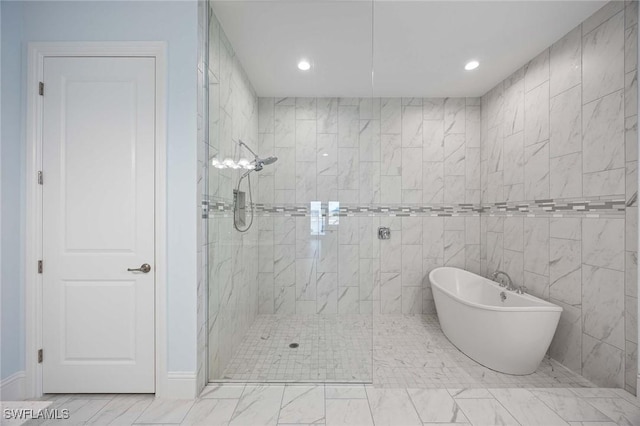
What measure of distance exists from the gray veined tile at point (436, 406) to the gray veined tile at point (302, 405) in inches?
23.4

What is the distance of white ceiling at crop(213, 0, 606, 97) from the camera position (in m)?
1.89

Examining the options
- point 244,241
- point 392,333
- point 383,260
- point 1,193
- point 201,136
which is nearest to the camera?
point 1,193

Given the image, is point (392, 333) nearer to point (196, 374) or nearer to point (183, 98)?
point (196, 374)

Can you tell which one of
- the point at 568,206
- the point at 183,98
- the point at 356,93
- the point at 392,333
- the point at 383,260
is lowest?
the point at 392,333

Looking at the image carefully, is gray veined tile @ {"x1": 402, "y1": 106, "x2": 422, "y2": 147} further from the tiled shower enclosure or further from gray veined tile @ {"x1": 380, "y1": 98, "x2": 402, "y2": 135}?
the tiled shower enclosure

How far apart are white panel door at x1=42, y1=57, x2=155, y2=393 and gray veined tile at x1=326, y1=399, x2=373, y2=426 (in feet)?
3.83

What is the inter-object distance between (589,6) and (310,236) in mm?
2622

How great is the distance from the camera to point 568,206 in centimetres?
218

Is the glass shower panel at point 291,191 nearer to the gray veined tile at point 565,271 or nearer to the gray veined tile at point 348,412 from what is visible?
the gray veined tile at point 348,412

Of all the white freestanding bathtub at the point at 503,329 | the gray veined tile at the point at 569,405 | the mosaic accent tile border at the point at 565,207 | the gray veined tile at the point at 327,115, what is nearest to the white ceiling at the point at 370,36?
the gray veined tile at the point at 327,115

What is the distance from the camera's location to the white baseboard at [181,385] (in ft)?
5.56

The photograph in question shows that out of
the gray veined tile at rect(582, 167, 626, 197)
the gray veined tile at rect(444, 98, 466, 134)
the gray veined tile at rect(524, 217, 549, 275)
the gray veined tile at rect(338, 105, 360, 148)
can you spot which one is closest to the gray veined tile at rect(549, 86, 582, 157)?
the gray veined tile at rect(582, 167, 626, 197)

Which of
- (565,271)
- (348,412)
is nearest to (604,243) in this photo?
(565,271)

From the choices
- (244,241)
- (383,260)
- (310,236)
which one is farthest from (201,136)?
(383,260)
